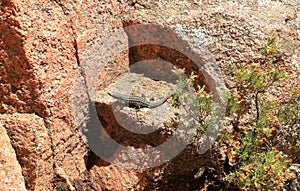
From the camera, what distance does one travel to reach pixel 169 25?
3.76 meters

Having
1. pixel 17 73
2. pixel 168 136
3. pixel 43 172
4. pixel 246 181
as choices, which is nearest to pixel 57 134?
pixel 43 172

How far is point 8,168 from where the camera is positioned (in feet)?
9.15

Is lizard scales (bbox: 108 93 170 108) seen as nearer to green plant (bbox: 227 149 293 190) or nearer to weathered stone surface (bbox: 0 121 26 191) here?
green plant (bbox: 227 149 293 190)

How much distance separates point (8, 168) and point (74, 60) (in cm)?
94

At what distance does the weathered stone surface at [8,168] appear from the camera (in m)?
2.71

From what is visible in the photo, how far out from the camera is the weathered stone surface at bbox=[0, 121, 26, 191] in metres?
2.71

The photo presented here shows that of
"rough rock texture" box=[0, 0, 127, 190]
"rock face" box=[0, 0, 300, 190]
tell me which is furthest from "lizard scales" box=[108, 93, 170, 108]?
"rough rock texture" box=[0, 0, 127, 190]

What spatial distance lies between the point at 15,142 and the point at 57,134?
0.31 m

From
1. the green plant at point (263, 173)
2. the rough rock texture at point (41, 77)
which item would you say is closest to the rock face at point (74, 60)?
the rough rock texture at point (41, 77)

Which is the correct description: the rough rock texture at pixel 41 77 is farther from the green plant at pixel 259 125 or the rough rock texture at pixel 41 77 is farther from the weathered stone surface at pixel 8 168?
the green plant at pixel 259 125

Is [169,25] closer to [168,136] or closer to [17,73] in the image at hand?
[168,136]

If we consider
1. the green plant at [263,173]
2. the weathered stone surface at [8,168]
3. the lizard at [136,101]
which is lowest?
the green plant at [263,173]

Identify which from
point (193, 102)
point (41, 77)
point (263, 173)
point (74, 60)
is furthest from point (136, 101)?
point (263, 173)

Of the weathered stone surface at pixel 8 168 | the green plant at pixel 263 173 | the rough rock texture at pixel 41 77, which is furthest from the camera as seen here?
the green plant at pixel 263 173
